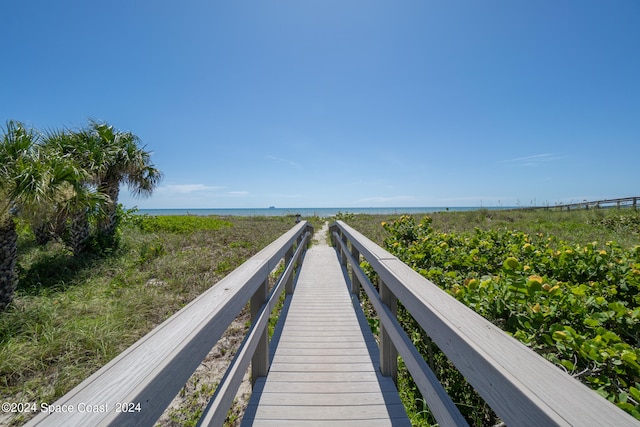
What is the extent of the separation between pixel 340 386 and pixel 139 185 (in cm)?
950

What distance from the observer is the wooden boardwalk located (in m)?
1.74

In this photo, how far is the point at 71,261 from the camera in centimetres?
599

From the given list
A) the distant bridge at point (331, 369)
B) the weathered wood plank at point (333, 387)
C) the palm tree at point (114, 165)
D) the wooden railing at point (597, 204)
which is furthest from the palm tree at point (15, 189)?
the wooden railing at point (597, 204)

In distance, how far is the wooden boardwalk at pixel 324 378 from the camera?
174 cm

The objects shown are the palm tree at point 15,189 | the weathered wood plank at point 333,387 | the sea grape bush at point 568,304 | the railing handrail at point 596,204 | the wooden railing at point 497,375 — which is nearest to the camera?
the wooden railing at point 497,375

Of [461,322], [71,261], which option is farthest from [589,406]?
[71,261]

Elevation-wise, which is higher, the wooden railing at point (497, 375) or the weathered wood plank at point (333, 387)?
the wooden railing at point (497, 375)

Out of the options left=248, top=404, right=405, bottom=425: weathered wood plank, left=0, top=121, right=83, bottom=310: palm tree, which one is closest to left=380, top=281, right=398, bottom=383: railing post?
left=248, top=404, right=405, bottom=425: weathered wood plank

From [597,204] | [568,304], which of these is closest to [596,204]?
[597,204]

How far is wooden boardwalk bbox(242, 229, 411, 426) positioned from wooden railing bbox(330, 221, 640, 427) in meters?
0.68

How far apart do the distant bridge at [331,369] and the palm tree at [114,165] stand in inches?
278

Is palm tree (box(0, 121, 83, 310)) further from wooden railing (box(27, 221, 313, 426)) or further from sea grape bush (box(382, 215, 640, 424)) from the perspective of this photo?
sea grape bush (box(382, 215, 640, 424))

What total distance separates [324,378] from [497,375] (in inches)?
69.5

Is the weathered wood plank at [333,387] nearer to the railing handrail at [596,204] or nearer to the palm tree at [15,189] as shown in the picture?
the palm tree at [15,189]
